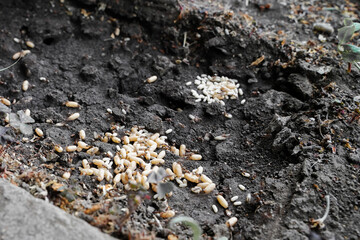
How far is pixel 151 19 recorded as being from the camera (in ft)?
11.9

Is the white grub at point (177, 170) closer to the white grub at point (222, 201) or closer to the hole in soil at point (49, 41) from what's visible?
the white grub at point (222, 201)

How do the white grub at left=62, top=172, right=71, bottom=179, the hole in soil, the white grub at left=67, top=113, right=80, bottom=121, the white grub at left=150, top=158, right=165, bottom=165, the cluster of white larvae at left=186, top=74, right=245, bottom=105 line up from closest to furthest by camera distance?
the white grub at left=62, top=172, right=71, bottom=179 < the white grub at left=150, top=158, right=165, bottom=165 < the white grub at left=67, top=113, right=80, bottom=121 < the cluster of white larvae at left=186, top=74, right=245, bottom=105 < the hole in soil

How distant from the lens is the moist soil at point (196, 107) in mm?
2328

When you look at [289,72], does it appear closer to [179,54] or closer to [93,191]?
[179,54]

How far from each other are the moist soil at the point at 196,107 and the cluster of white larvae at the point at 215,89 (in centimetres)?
5

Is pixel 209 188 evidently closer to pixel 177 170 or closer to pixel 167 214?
pixel 177 170

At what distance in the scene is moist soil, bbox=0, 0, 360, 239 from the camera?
233 centimetres

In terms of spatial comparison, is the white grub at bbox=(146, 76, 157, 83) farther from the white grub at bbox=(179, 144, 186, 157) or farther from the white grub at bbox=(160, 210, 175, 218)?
the white grub at bbox=(160, 210, 175, 218)

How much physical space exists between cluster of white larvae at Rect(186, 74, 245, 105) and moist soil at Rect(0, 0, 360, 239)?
2.0 inches

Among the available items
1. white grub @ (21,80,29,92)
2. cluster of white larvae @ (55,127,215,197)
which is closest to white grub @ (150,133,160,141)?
cluster of white larvae @ (55,127,215,197)

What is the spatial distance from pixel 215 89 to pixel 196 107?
0.88 ft

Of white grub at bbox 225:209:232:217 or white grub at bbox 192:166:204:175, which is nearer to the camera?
white grub at bbox 225:209:232:217

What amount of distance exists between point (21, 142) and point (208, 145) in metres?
1.33

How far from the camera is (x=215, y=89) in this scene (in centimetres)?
332
